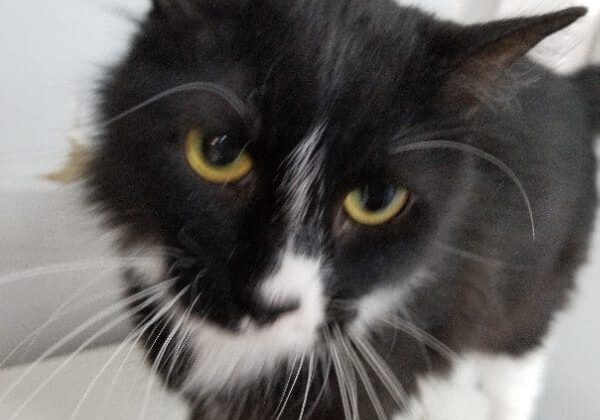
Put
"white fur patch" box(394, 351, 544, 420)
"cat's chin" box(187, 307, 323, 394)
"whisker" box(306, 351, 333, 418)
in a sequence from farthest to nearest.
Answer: "white fur patch" box(394, 351, 544, 420) → "whisker" box(306, 351, 333, 418) → "cat's chin" box(187, 307, 323, 394)

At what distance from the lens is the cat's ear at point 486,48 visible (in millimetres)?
504

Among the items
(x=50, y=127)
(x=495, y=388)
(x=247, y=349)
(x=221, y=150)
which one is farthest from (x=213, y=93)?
(x=495, y=388)

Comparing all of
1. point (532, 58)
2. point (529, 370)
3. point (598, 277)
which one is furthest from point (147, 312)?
point (598, 277)

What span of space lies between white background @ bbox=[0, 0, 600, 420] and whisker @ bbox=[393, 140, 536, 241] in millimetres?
111

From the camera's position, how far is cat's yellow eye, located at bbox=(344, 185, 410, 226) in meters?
0.58

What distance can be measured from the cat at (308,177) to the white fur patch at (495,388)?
255 mm

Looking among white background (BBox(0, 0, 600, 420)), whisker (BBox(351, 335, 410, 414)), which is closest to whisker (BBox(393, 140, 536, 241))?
white background (BBox(0, 0, 600, 420))

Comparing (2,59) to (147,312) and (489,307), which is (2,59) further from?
(489,307)

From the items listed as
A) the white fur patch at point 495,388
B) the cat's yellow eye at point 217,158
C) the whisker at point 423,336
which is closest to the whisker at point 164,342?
the cat's yellow eye at point 217,158

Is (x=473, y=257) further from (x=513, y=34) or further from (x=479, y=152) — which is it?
(x=513, y=34)

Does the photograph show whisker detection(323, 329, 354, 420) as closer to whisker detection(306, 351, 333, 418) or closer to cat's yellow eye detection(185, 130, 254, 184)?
whisker detection(306, 351, 333, 418)

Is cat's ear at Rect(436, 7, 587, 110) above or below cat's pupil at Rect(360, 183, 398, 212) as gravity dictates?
above

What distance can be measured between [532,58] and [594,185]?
30 cm

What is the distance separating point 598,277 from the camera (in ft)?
3.64
